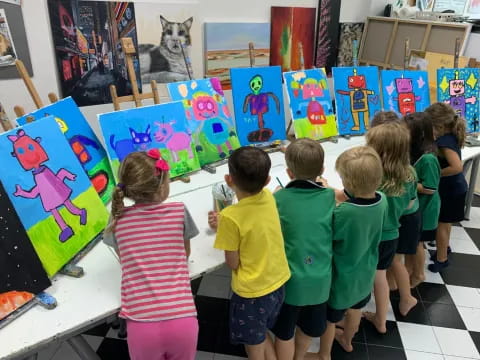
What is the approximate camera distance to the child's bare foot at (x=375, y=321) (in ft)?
6.89

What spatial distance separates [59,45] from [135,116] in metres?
0.89

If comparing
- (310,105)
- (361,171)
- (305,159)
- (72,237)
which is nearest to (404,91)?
(310,105)

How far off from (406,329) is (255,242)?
134 centimetres

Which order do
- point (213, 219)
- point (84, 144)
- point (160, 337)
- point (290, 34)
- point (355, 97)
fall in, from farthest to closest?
point (290, 34) → point (355, 97) → point (84, 144) → point (213, 219) → point (160, 337)

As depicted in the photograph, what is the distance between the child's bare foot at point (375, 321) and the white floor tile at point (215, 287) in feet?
2.70

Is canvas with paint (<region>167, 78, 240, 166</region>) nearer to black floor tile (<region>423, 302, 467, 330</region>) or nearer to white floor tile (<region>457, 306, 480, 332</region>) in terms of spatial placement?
black floor tile (<region>423, 302, 467, 330</region>)

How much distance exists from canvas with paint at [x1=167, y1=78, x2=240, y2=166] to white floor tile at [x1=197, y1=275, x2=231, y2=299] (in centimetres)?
77

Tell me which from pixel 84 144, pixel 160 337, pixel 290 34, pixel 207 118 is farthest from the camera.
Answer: pixel 290 34

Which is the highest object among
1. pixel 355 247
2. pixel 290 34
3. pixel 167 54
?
pixel 290 34

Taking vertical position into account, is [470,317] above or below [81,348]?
below

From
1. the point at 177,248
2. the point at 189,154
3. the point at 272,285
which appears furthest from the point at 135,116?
the point at 272,285

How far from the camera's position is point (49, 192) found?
1.47 meters

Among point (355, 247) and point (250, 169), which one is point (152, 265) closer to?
point (250, 169)

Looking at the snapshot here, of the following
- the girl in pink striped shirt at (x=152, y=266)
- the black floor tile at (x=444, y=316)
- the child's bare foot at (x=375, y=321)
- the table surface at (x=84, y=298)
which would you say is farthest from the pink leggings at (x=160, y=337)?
the black floor tile at (x=444, y=316)
